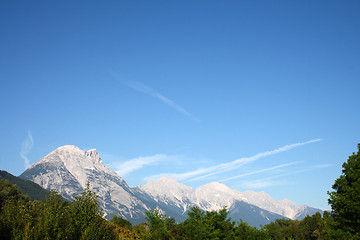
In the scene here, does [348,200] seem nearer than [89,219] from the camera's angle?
No

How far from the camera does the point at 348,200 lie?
4578cm

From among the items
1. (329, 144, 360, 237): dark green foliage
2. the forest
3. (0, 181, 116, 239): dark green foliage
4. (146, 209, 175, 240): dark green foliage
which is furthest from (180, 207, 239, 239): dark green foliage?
(0, 181, 116, 239): dark green foliage

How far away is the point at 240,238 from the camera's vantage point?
7188cm

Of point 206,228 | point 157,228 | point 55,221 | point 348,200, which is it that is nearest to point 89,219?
point 55,221

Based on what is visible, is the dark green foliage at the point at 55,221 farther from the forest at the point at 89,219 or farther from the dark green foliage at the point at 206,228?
the dark green foliage at the point at 206,228

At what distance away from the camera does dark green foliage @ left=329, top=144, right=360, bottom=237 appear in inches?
1780

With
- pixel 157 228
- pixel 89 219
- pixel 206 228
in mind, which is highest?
pixel 89 219

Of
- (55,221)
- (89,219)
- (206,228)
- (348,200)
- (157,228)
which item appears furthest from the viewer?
(206,228)

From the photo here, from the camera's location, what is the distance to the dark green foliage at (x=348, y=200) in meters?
45.2

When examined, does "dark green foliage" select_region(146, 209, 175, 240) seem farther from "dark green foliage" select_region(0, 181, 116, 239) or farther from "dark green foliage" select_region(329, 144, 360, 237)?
"dark green foliage" select_region(329, 144, 360, 237)

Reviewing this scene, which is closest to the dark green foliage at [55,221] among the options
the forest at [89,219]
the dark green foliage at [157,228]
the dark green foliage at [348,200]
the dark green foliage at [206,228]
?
the forest at [89,219]

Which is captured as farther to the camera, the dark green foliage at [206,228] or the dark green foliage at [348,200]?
the dark green foliage at [206,228]

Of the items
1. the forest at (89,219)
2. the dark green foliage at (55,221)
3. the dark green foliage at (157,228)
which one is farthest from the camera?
the dark green foliage at (157,228)

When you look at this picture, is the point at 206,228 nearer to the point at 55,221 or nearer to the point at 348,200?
the point at 348,200
